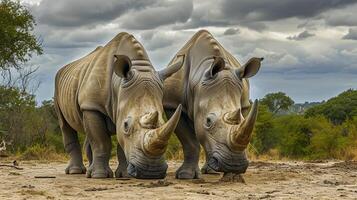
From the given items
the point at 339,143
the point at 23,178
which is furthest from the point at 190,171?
the point at 339,143

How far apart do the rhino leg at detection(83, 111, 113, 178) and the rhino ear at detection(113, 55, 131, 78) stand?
3.09ft

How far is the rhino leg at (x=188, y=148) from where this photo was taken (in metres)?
10.7

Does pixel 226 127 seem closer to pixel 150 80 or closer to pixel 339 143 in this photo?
pixel 150 80

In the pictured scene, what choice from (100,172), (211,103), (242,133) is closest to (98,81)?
(100,172)

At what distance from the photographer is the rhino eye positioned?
951 cm

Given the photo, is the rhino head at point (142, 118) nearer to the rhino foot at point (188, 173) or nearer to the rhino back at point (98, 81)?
the rhino back at point (98, 81)

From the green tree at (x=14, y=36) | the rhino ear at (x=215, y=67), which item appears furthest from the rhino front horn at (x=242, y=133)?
the green tree at (x=14, y=36)

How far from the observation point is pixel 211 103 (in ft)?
32.1

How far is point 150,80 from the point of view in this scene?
9.74m

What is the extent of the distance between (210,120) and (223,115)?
8.8 inches

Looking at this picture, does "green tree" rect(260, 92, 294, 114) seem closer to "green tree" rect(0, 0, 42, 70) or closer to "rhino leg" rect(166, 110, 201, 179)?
"green tree" rect(0, 0, 42, 70)

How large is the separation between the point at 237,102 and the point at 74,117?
2.79 metres

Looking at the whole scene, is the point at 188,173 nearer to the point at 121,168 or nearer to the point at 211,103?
the point at 121,168

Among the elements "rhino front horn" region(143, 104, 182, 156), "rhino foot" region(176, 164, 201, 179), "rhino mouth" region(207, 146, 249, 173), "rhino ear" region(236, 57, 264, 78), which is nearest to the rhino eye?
"rhino mouth" region(207, 146, 249, 173)
